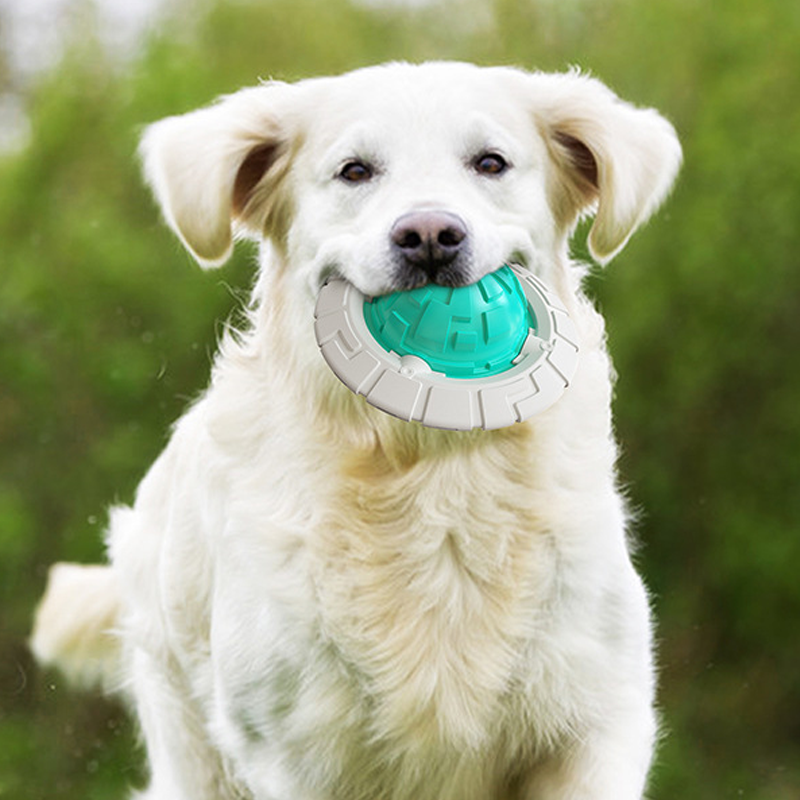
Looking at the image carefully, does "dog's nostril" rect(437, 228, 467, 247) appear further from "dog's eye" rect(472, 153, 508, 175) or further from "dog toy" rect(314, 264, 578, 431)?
"dog's eye" rect(472, 153, 508, 175)

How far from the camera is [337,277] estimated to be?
15.0 feet

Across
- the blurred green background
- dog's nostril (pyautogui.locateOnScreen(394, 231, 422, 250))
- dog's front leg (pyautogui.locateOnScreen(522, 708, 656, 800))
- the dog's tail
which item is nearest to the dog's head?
dog's nostril (pyautogui.locateOnScreen(394, 231, 422, 250))

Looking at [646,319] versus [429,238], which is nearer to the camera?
[429,238]

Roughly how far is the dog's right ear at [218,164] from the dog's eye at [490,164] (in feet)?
2.10

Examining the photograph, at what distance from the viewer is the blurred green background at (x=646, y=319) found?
18.6 m

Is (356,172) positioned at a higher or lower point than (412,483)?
higher

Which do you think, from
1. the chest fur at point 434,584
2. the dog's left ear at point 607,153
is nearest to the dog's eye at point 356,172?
the dog's left ear at point 607,153

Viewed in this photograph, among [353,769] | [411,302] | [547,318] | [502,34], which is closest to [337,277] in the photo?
[411,302]

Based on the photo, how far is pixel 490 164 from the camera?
15.0ft

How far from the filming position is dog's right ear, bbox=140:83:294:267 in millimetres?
4875

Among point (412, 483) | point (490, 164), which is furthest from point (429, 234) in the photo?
point (412, 483)

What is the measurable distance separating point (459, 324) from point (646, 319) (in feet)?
49.4

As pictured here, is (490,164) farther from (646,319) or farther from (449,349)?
(646,319)

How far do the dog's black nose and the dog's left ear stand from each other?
68cm
